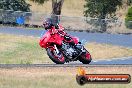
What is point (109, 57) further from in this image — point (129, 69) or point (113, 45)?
point (129, 69)

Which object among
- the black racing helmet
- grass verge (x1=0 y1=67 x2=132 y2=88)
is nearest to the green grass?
grass verge (x1=0 y1=67 x2=132 y2=88)

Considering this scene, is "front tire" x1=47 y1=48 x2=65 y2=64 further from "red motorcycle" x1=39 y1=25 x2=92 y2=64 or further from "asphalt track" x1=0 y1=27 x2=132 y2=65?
"asphalt track" x1=0 y1=27 x2=132 y2=65

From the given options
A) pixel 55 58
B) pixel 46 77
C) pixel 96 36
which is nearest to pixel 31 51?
pixel 96 36

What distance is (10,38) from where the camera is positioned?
141 ft

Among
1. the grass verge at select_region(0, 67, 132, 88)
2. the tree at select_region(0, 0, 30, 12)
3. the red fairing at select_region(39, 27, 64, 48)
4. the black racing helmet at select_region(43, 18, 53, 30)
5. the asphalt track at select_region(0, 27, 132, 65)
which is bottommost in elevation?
the asphalt track at select_region(0, 27, 132, 65)

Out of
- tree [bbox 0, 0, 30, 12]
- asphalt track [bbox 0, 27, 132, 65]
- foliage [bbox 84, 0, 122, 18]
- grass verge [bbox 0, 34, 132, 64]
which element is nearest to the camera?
grass verge [bbox 0, 34, 132, 64]

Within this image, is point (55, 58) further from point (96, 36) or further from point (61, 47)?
point (96, 36)

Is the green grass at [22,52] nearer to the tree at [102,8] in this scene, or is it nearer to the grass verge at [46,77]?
the grass verge at [46,77]

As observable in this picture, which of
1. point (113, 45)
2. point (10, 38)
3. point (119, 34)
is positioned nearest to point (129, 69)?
point (113, 45)

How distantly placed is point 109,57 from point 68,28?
1459 cm

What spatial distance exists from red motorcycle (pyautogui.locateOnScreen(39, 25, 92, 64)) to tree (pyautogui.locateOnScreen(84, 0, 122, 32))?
31786mm

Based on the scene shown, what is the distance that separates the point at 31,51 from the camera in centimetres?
3659

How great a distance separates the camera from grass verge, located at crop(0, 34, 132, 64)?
112 ft

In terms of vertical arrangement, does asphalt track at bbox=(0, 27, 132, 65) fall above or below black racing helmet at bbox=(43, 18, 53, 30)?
below
